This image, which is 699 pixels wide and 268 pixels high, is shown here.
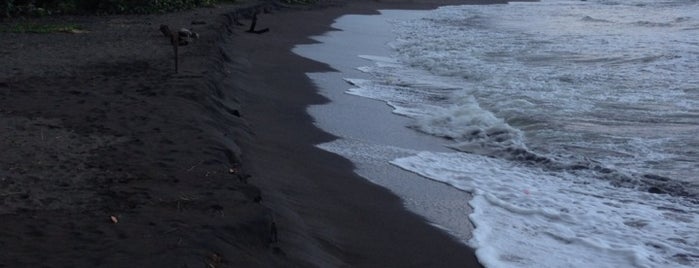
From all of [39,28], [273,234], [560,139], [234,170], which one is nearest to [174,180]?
[234,170]

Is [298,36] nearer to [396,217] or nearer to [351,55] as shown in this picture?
[351,55]

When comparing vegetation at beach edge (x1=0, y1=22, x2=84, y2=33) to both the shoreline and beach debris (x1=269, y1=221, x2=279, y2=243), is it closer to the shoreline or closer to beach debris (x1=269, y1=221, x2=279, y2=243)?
the shoreline

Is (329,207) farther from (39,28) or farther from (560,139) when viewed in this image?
(39,28)

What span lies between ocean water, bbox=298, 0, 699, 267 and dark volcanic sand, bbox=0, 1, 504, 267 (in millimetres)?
816

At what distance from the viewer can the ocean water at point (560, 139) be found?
622 cm

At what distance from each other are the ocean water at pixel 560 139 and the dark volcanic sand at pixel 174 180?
2.68 feet

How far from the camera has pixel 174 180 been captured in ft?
19.3

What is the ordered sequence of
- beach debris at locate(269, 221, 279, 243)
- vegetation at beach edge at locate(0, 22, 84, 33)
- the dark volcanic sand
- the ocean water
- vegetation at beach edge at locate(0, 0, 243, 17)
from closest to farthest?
the dark volcanic sand, beach debris at locate(269, 221, 279, 243), the ocean water, vegetation at beach edge at locate(0, 22, 84, 33), vegetation at beach edge at locate(0, 0, 243, 17)

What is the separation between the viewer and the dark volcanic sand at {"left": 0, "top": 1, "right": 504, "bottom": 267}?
4.66 m

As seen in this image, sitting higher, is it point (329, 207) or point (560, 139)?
point (329, 207)

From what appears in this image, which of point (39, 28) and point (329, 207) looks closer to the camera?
point (329, 207)

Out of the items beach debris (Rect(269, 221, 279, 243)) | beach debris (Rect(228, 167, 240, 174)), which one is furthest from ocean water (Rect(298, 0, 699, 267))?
beach debris (Rect(228, 167, 240, 174))

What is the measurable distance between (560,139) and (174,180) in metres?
5.36

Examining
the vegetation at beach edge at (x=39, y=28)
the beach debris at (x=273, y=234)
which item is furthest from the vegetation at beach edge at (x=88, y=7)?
the beach debris at (x=273, y=234)
